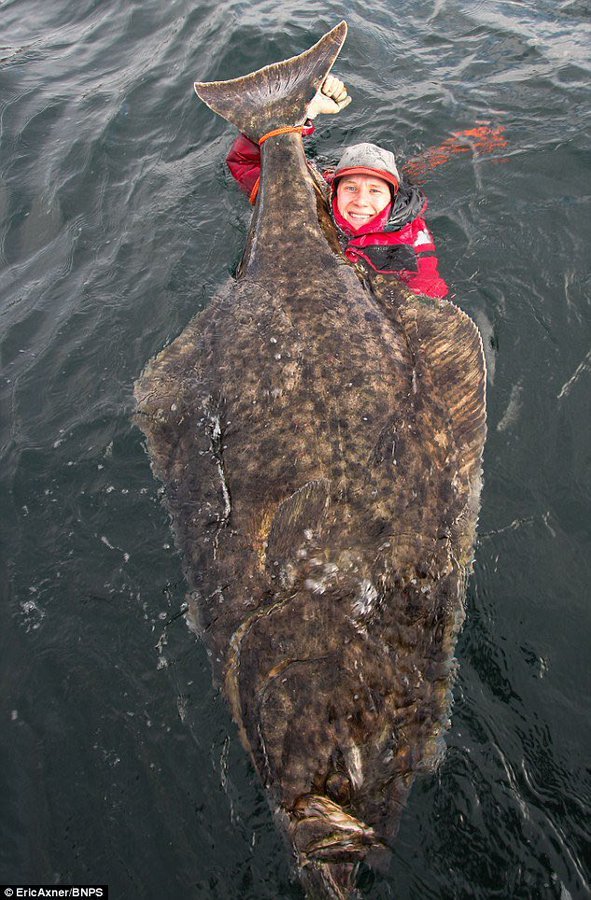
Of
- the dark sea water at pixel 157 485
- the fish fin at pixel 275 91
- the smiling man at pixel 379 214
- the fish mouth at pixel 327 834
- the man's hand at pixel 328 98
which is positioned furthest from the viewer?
the man's hand at pixel 328 98

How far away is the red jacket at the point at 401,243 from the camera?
4.61 m

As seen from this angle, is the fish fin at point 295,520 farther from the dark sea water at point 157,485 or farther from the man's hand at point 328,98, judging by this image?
the man's hand at point 328,98

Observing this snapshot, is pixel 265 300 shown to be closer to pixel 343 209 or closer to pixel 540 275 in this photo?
pixel 343 209

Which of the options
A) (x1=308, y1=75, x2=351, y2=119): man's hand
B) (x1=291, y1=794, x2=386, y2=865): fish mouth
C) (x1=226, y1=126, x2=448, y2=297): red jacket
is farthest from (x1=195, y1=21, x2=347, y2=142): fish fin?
(x1=291, y1=794, x2=386, y2=865): fish mouth

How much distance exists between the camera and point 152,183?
665cm

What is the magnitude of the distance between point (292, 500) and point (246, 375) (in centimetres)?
85

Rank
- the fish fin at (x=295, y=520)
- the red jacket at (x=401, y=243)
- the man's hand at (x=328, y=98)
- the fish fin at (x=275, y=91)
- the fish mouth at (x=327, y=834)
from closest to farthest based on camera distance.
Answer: the fish mouth at (x=327, y=834)
the fish fin at (x=295, y=520)
the red jacket at (x=401, y=243)
the fish fin at (x=275, y=91)
the man's hand at (x=328, y=98)

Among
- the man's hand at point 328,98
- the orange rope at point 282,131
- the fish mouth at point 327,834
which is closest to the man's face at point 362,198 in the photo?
the orange rope at point 282,131

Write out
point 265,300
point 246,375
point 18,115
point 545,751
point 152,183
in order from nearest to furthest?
point 545,751 → point 246,375 → point 265,300 → point 152,183 → point 18,115

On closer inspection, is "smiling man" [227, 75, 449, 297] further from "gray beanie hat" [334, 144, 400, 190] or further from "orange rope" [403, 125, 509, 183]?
"orange rope" [403, 125, 509, 183]

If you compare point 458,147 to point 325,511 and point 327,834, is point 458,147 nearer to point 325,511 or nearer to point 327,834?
point 325,511

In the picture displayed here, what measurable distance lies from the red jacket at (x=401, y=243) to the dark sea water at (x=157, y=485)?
1.11 ft

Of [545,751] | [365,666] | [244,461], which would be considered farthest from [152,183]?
[545,751]

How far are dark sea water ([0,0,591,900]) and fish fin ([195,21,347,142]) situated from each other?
96 centimetres
